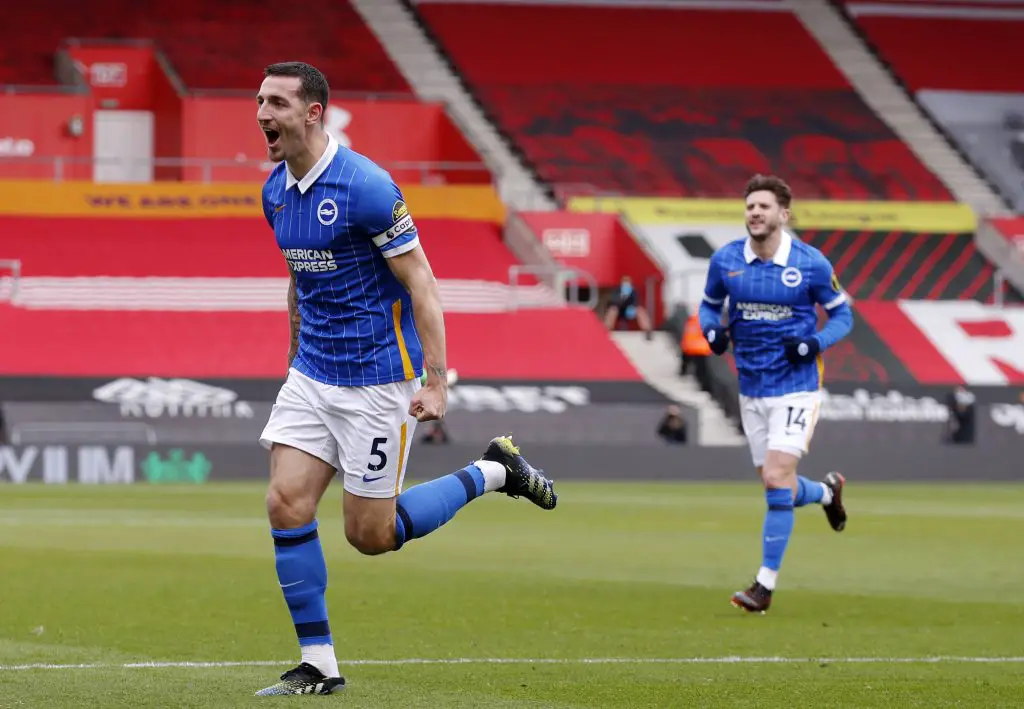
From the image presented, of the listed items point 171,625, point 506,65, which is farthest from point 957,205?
point 171,625

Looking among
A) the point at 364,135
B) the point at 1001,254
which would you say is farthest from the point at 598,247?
the point at 1001,254

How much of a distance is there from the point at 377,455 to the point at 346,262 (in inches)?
30.0

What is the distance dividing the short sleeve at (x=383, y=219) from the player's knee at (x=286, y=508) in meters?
0.99

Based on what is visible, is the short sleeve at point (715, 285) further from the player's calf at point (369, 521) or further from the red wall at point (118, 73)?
the red wall at point (118, 73)

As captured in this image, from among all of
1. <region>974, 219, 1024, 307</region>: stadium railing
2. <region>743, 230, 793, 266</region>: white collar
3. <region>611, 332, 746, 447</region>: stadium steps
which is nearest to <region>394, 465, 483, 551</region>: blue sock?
<region>743, 230, 793, 266</region>: white collar

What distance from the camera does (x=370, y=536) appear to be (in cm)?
747

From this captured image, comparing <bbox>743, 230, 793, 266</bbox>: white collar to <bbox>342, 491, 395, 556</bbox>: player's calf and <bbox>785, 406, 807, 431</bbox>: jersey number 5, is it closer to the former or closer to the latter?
<bbox>785, 406, 807, 431</bbox>: jersey number 5

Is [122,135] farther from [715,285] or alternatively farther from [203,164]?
[715,285]

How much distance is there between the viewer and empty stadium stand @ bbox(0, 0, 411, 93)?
1715 inches

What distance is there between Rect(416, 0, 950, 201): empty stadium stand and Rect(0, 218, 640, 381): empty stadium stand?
7251 mm

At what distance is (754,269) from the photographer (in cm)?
1188

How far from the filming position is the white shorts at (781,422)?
11.6 metres

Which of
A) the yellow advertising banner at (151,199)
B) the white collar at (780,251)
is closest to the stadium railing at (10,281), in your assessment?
the yellow advertising banner at (151,199)

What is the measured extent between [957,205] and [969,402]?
38.8 feet
